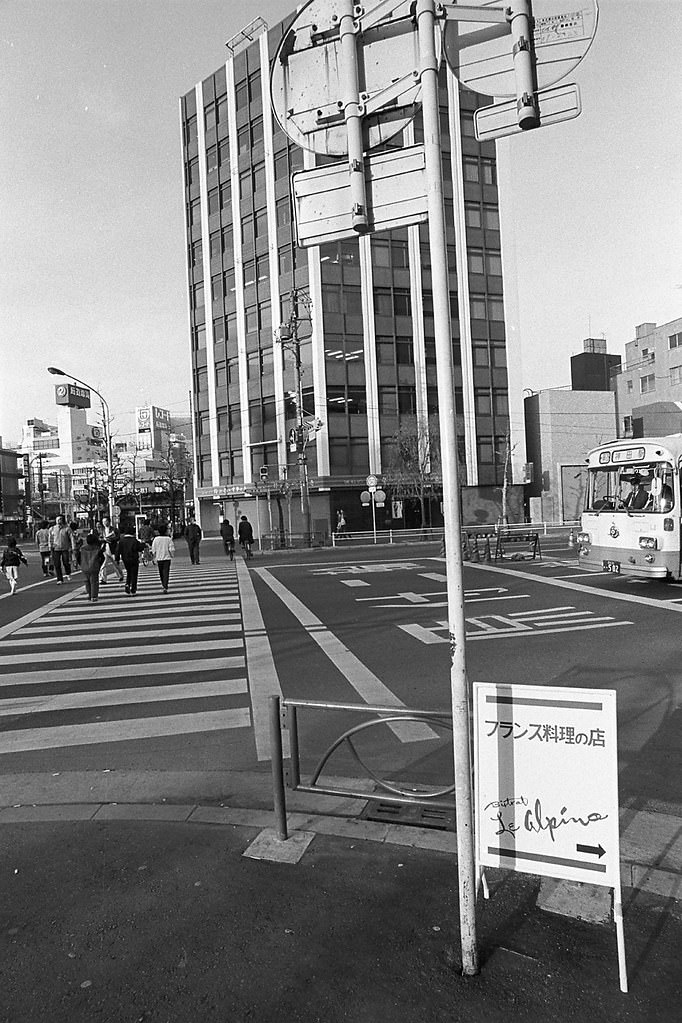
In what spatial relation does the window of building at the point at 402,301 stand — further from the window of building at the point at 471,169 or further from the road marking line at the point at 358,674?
the road marking line at the point at 358,674

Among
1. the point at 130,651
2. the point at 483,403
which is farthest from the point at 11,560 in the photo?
the point at 483,403

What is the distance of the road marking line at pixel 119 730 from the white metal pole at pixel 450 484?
13.4ft

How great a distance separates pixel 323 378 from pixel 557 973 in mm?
46058

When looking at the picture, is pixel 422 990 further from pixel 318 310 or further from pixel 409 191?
pixel 318 310

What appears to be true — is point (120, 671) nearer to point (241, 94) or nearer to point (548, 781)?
point (548, 781)

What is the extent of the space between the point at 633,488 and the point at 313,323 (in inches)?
1389

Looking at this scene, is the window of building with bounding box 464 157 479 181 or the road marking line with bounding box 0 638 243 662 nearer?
the road marking line with bounding box 0 638 243 662

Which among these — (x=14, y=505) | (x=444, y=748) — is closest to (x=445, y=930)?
(x=444, y=748)

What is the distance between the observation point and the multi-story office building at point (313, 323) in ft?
158

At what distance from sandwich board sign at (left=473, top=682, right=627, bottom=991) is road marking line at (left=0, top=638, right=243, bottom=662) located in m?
7.76

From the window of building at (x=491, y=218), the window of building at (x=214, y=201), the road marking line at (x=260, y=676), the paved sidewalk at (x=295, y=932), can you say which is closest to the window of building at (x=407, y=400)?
the window of building at (x=491, y=218)

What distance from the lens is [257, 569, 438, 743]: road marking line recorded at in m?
6.51

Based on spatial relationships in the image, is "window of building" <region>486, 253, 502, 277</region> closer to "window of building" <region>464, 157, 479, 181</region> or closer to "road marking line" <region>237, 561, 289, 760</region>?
"window of building" <region>464, 157, 479, 181</region>

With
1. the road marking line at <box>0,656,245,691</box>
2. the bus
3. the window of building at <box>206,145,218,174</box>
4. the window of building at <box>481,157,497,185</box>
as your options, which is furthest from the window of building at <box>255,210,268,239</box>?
the road marking line at <box>0,656,245,691</box>
